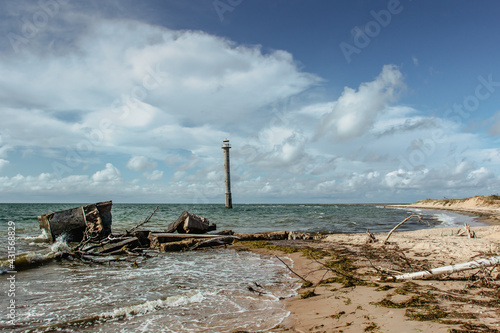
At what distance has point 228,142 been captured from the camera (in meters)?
44.9

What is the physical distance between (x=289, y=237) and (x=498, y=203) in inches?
1853

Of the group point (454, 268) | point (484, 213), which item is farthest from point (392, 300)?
point (484, 213)

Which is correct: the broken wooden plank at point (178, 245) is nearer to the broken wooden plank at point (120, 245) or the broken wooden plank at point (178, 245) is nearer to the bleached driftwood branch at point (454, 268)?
the broken wooden plank at point (120, 245)

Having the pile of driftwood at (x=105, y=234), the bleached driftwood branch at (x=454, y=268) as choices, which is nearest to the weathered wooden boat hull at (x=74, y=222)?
the pile of driftwood at (x=105, y=234)

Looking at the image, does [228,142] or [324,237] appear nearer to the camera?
[324,237]

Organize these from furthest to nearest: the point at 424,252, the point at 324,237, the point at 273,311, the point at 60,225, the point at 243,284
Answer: the point at 324,237, the point at 60,225, the point at 424,252, the point at 243,284, the point at 273,311

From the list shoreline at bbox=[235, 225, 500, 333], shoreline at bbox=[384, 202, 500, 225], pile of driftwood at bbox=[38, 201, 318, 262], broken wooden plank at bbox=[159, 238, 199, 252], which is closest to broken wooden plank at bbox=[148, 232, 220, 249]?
pile of driftwood at bbox=[38, 201, 318, 262]

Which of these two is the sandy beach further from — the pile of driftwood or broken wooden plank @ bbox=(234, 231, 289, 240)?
broken wooden plank @ bbox=(234, 231, 289, 240)

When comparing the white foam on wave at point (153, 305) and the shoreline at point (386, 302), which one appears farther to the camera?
the white foam on wave at point (153, 305)

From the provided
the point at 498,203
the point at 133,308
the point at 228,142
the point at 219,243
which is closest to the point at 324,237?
the point at 219,243

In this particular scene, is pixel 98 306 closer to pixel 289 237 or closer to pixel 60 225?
pixel 60 225

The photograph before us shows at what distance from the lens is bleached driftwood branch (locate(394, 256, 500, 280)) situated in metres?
5.88

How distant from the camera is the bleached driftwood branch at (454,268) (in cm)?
588

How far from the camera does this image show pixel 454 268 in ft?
20.1
